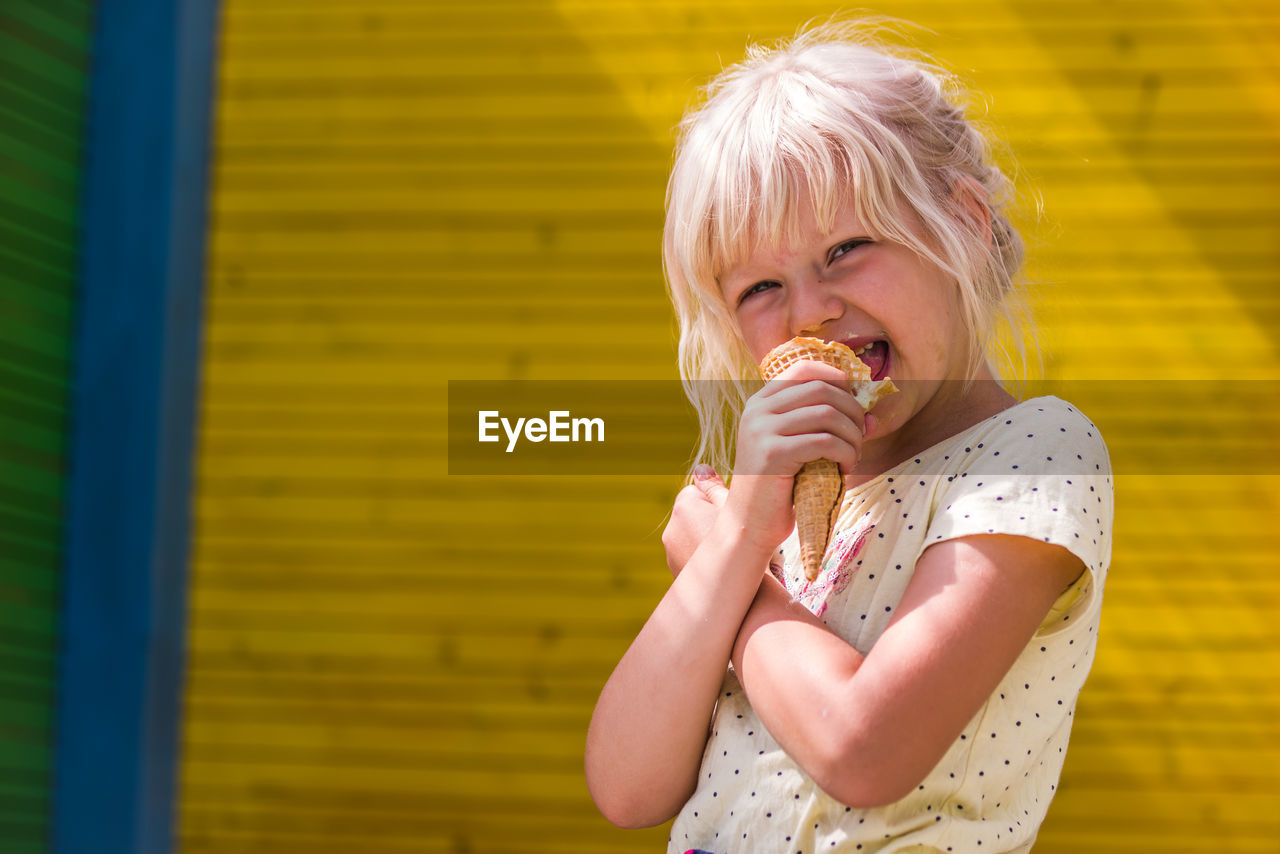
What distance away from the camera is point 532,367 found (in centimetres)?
450

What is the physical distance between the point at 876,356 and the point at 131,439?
3.49 metres

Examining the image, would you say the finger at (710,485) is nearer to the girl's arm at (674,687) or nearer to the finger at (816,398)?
the girl's arm at (674,687)

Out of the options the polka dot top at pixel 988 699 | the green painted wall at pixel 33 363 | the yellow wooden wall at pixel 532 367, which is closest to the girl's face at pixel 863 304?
the polka dot top at pixel 988 699

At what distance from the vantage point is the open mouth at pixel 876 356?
5.39 ft

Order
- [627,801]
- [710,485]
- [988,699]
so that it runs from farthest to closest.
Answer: [710,485]
[627,801]
[988,699]

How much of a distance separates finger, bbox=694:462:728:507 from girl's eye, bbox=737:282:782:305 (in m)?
0.29

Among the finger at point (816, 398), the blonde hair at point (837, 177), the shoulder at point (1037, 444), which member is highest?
the blonde hair at point (837, 177)

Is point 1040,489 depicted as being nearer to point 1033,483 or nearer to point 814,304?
point 1033,483

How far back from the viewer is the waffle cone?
146 cm

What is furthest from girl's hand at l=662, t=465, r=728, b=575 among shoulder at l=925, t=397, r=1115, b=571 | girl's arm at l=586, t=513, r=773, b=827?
shoulder at l=925, t=397, r=1115, b=571

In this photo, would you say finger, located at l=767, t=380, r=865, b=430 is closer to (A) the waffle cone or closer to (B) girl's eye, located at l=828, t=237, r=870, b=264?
(A) the waffle cone

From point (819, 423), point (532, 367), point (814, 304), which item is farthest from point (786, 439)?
point (532, 367)

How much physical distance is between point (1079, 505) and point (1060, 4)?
3538 millimetres

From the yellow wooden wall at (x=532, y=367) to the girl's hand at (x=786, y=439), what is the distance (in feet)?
9.43
